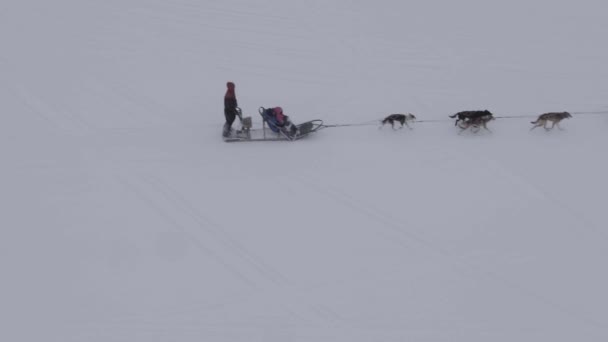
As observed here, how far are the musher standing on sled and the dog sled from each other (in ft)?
0.34

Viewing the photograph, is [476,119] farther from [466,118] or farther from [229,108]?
[229,108]

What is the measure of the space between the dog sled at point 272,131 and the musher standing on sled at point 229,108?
0.10m

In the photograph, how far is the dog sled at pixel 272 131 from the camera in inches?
358

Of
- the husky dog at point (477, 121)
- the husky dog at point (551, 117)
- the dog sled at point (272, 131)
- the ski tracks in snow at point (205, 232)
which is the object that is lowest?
the ski tracks in snow at point (205, 232)

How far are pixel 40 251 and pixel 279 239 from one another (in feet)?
10.6

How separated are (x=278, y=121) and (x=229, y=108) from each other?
849 millimetres

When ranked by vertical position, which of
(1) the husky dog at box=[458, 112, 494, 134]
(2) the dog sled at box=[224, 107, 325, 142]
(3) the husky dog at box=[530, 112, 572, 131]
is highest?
(3) the husky dog at box=[530, 112, 572, 131]

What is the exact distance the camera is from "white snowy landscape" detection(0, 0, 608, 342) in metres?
6.57

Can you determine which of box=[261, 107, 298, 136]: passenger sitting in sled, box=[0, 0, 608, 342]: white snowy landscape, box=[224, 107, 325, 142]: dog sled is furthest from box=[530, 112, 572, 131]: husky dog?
Answer: box=[261, 107, 298, 136]: passenger sitting in sled

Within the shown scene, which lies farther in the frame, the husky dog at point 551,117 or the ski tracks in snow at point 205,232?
the husky dog at point 551,117

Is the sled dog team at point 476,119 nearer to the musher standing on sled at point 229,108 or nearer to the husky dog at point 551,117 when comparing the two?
the husky dog at point 551,117

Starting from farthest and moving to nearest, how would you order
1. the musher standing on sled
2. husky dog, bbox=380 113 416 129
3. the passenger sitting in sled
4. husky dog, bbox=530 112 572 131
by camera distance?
husky dog, bbox=380 113 416 129
husky dog, bbox=530 112 572 131
the passenger sitting in sled
the musher standing on sled

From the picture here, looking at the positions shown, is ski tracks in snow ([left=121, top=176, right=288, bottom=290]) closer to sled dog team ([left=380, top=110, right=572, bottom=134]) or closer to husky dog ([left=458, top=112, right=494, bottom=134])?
sled dog team ([left=380, top=110, right=572, bottom=134])

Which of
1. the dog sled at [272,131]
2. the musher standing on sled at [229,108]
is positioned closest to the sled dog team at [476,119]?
the dog sled at [272,131]
